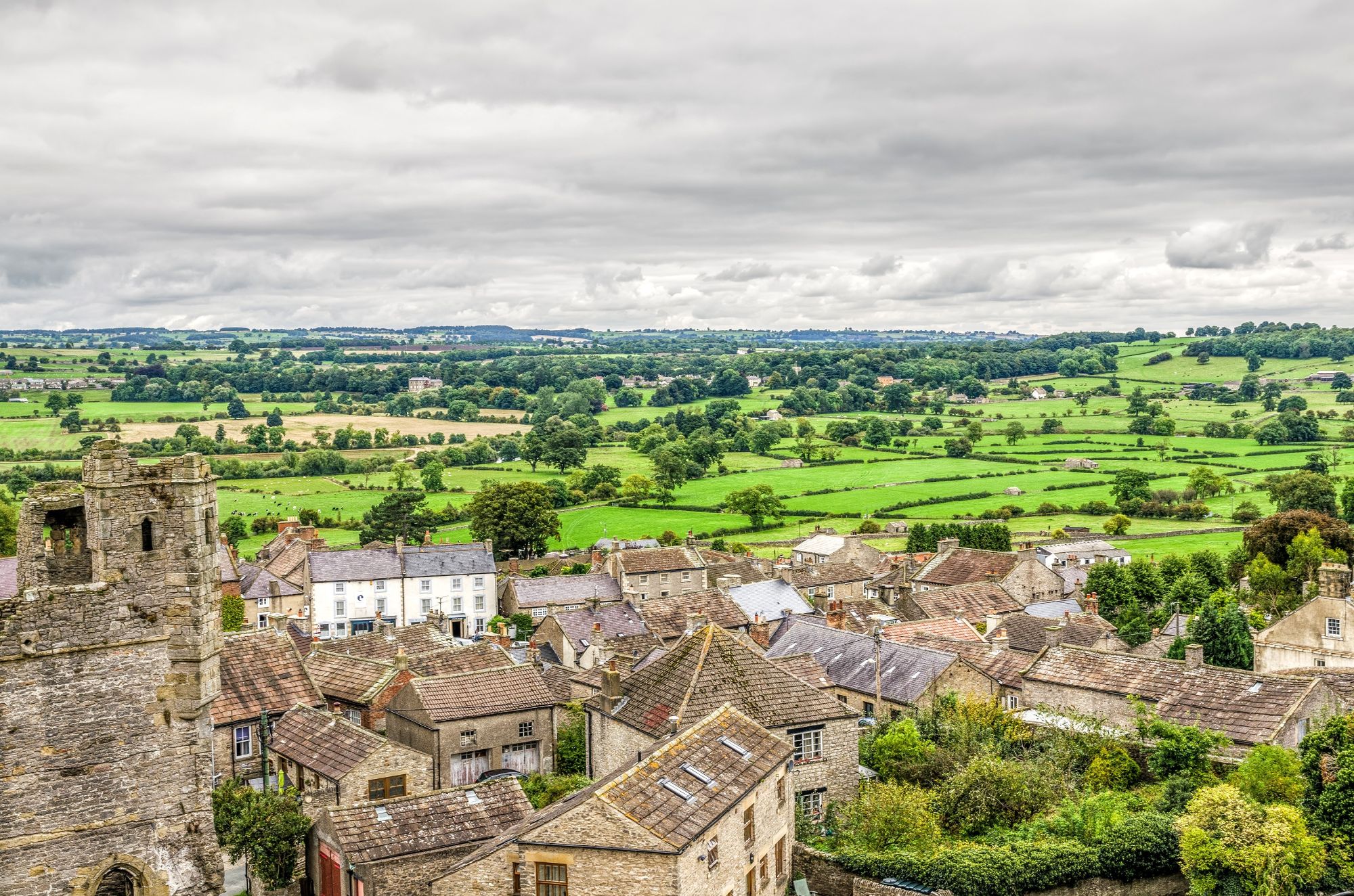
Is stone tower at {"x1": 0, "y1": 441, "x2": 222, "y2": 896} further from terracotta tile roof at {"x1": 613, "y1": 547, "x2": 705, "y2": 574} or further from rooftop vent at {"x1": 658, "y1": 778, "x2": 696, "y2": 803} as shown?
terracotta tile roof at {"x1": 613, "y1": 547, "x2": 705, "y2": 574}

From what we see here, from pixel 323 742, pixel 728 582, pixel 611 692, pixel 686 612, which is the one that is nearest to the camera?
pixel 323 742

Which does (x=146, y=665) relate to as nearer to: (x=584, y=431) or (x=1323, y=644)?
(x=1323, y=644)

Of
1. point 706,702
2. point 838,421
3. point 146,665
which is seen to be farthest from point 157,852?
point 838,421

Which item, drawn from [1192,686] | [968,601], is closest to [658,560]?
[968,601]

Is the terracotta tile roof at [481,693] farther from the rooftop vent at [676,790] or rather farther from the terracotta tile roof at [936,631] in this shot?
the terracotta tile roof at [936,631]

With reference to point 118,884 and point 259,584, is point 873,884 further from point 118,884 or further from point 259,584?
point 259,584

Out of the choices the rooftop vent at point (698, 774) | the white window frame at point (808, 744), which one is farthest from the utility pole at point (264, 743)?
the white window frame at point (808, 744)
